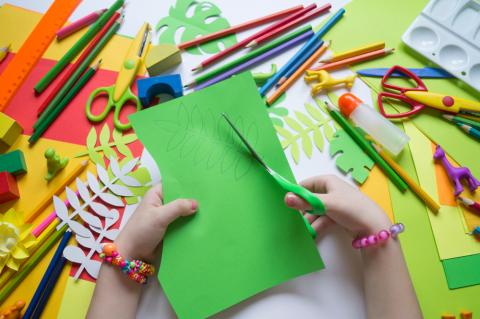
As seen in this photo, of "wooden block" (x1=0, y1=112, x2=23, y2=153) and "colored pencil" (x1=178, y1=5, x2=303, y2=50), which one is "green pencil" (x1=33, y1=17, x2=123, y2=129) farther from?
"colored pencil" (x1=178, y1=5, x2=303, y2=50)

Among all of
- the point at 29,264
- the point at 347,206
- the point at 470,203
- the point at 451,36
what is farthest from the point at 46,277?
the point at 451,36

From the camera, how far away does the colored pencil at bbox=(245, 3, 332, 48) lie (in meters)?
0.74

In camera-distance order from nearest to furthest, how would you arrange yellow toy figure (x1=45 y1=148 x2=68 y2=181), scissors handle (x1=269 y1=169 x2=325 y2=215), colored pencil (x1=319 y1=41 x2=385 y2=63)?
scissors handle (x1=269 y1=169 x2=325 y2=215)
yellow toy figure (x1=45 y1=148 x2=68 y2=181)
colored pencil (x1=319 y1=41 x2=385 y2=63)

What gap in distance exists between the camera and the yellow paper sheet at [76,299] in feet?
1.93

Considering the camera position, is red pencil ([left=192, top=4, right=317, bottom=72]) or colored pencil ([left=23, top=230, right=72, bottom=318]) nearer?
colored pencil ([left=23, top=230, right=72, bottom=318])

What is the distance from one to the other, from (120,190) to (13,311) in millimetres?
233

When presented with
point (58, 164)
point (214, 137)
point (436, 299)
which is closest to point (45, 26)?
point (58, 164)

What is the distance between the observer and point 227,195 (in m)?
0.60

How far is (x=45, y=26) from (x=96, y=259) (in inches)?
18.7

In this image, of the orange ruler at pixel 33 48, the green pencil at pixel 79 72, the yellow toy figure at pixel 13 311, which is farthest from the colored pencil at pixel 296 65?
the yellow toy figure at pixel 13 311

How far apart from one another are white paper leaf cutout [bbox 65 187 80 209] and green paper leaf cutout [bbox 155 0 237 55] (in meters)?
0.33

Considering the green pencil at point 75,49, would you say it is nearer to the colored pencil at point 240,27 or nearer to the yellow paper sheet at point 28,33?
the yellow paper sheet at point 28,33

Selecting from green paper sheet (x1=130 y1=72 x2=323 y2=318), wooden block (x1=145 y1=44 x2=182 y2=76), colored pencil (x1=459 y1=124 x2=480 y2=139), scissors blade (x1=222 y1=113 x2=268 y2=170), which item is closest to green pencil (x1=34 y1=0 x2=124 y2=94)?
wooden block (x1=145 y1=44 x2=182 y2=76)

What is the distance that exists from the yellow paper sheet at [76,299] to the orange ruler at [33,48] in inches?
14.1
